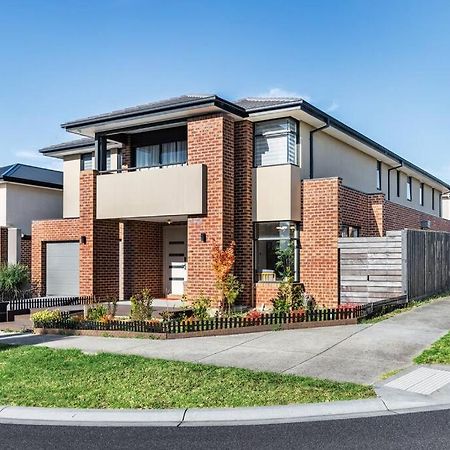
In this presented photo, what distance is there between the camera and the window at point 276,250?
625 inches

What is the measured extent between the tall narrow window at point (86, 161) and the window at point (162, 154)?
11.9 feet

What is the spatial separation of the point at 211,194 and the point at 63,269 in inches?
340

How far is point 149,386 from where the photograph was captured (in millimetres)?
7027

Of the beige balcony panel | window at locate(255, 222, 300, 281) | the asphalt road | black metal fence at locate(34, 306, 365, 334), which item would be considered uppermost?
the beige balcony panel

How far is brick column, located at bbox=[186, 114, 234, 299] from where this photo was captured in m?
15.5

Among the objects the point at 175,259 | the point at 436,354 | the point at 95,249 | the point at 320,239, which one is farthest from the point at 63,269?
the point at 436,354

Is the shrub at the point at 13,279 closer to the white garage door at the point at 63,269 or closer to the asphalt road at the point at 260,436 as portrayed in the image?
the white garage door at the point at 63,269

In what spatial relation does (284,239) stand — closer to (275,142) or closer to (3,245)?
(275,142)

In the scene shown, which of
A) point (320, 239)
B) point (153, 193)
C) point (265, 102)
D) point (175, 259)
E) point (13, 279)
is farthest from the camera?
point (13, 279)

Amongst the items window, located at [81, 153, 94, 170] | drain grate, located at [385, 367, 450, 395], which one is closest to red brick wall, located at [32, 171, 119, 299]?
window, located at [81, 153, 94, 170]

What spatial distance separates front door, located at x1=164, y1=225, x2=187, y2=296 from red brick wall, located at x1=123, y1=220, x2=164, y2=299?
0.25 m

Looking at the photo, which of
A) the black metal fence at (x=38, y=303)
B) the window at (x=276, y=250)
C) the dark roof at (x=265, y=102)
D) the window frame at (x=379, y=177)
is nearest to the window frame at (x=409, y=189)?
the window frame at (x=379, y=177)

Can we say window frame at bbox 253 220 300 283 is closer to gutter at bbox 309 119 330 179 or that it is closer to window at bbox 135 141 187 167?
gutter at bbox 309 119 330 179

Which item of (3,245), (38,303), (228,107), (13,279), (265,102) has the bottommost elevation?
(38,303)
